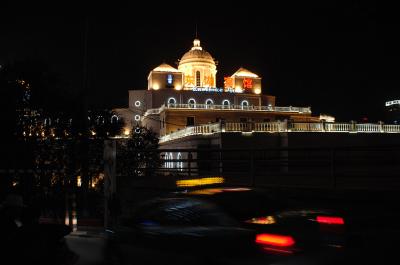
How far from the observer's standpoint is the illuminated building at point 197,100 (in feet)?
194

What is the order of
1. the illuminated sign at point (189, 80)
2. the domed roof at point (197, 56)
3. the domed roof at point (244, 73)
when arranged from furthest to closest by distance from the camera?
1. the domed roof at point (244, 73)
2. the domed roof at point (197, 56)
3. the illuminated sign at point (189, 80)

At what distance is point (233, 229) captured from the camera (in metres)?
6.16

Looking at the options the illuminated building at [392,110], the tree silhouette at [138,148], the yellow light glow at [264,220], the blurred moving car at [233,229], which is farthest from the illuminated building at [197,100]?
the illuminated building at [392,110]

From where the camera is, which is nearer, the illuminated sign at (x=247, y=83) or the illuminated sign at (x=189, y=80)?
the illuminated sign at (x=189, y=80)

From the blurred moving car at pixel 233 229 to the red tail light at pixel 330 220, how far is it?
12 mm

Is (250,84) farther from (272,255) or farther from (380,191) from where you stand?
(272,255)

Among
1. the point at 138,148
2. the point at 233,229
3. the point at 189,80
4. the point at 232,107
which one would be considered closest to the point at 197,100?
the point at 189,80

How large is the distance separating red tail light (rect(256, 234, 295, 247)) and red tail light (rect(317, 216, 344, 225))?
1.85ft

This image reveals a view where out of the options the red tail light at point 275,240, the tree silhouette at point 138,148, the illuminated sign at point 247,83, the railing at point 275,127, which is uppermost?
the illuminated sign at point 247,83

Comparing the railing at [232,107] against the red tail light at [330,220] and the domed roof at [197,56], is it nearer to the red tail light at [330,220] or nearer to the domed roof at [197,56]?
the domed roof at [197,56]

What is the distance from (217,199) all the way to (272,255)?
1.46m

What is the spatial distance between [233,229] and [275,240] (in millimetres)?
666

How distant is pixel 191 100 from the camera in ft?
223

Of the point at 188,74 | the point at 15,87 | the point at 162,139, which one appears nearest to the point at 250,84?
the point at 188,74
